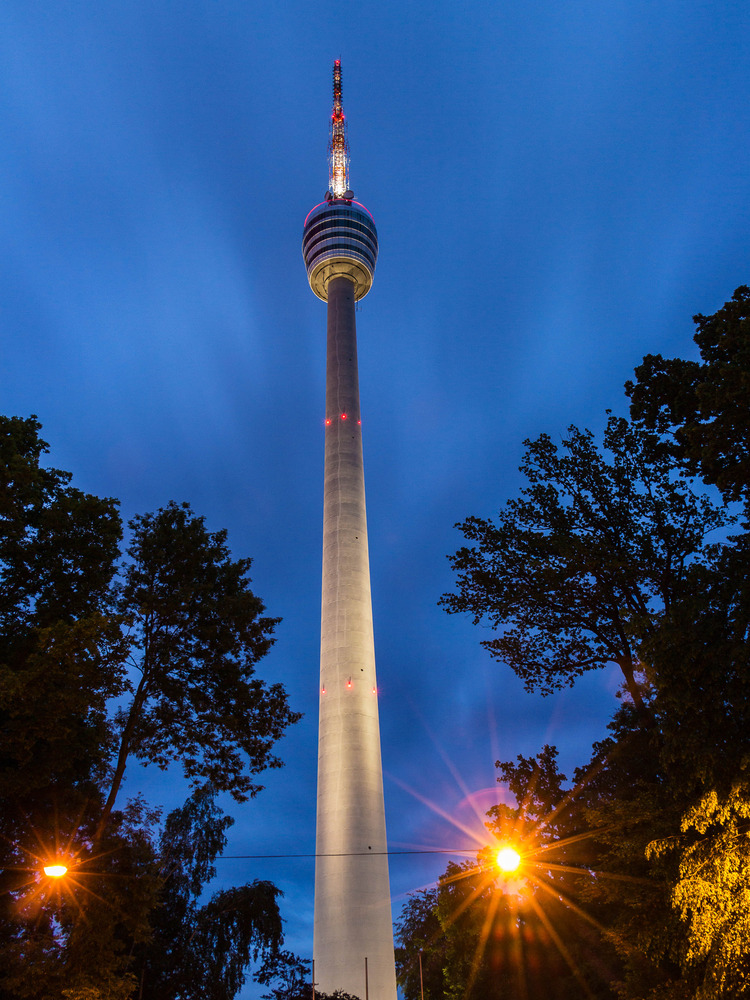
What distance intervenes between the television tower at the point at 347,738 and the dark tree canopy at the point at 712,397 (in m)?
23.8

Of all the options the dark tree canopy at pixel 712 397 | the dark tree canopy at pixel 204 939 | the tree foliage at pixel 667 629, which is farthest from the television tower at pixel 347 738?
the dark tree canopy at pixel 712 397

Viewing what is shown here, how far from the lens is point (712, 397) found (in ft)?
53.5

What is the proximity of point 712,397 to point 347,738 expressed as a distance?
29.7 metres

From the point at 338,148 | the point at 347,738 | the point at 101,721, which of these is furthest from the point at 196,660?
the point at 338,148

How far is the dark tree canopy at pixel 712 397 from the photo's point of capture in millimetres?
15586

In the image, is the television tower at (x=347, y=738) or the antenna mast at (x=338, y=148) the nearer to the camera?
the television tower at (x=347, y=738)

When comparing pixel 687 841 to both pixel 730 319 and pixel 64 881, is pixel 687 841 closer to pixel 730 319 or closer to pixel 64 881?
pixel 730 319

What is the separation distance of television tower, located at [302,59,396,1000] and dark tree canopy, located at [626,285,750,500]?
23.8 meters

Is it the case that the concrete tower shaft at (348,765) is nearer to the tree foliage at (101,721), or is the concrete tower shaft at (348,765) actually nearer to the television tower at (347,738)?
the television tower at (347,738)

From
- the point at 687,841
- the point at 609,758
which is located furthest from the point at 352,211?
the point at 687,841

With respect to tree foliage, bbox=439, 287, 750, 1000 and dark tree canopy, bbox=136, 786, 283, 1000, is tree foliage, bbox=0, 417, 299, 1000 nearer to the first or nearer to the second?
dark tree canopy, bbox=136, 786, 283, 1000

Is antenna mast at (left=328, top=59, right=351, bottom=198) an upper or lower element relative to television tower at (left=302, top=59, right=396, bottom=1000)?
upper

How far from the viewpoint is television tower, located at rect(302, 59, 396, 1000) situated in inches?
1414

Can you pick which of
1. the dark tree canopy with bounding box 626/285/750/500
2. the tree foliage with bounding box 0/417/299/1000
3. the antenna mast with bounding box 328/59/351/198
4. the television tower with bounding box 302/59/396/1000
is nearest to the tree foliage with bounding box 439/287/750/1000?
the dark tree canopy with bounding box 626/285/750/500
